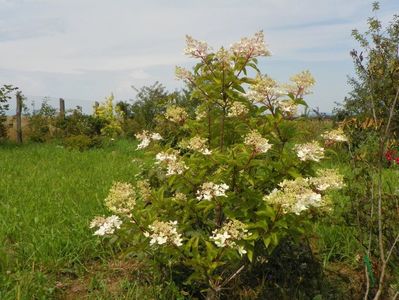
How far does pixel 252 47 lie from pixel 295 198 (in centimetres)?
105

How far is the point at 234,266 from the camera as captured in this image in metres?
3.59

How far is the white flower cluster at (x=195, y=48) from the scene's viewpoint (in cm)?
323

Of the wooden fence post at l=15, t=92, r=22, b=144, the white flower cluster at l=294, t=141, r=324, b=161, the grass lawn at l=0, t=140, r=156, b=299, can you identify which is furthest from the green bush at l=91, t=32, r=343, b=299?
the wooden fence post at l=15, t=92, r=22, b=144

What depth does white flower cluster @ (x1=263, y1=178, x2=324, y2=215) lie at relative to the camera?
2.75m

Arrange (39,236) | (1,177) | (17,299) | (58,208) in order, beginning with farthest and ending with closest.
A: (1,177)
(58,208)
(39,236)
(17,299)

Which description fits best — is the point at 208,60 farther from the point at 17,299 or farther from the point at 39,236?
the point at 39,236

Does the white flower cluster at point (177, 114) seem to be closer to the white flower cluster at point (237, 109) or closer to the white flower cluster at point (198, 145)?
the white flower cluster at point (237, 109)

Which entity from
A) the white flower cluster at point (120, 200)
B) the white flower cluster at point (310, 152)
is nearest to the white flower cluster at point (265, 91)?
the white flower cluster at point (310, 152)

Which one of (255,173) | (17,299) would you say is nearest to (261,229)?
(255,173)

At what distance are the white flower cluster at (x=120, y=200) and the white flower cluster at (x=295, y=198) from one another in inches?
35.1

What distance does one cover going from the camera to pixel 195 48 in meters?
3.25

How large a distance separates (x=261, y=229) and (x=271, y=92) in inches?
34.8

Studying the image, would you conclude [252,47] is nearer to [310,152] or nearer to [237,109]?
[237,109]

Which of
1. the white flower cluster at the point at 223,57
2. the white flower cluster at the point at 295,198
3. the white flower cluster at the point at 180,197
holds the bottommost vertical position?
the white flower cluster at the point at 180,197
